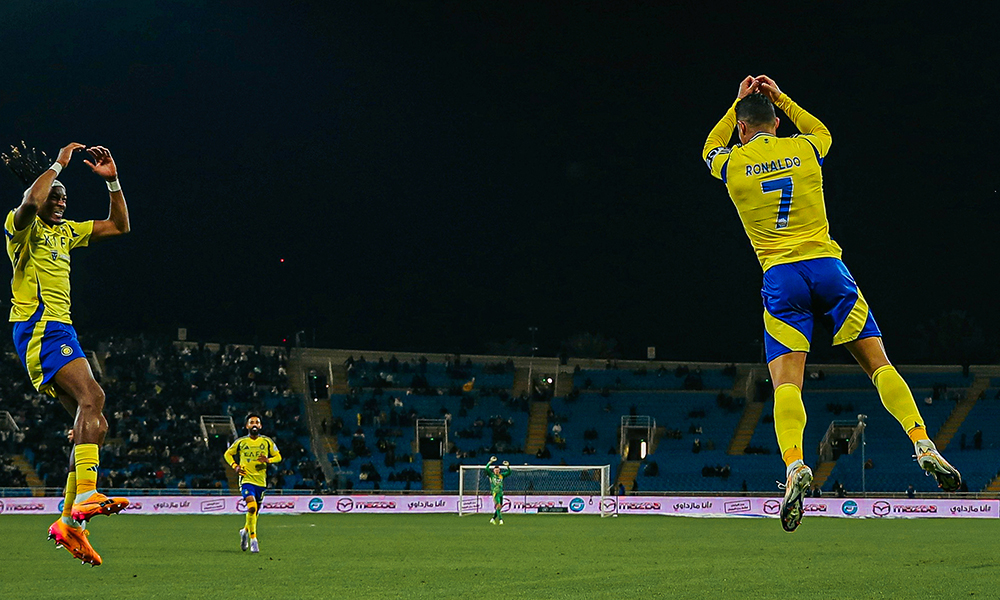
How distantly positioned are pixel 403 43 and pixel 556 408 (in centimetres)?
2084

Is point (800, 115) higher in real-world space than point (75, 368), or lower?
higher

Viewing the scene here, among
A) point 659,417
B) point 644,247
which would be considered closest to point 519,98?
point 644,247

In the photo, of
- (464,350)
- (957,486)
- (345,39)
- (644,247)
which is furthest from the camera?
(464,350)

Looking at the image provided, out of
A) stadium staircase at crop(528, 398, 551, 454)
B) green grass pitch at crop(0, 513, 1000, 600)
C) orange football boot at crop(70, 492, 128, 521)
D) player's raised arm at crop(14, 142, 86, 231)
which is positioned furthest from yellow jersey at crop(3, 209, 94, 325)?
stadium staircase at crop(528, 398, 551, 454)

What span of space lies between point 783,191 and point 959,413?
5067 centimetres

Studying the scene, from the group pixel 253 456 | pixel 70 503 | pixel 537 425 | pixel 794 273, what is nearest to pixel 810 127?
pixel 794 273

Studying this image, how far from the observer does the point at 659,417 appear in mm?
54844

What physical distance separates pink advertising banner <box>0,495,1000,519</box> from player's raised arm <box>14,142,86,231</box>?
31.3 metres

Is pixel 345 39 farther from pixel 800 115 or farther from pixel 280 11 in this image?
pixel 800 115

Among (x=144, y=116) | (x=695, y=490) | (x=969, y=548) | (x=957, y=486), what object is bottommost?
(x=695, y=490)

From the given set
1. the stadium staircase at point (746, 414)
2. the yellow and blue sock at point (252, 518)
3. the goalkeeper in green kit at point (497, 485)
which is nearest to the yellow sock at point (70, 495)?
the yellow and blue sock at point (252, 518)

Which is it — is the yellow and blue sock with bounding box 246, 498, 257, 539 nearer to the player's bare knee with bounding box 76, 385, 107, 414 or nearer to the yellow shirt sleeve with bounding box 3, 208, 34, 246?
the player's bare knee with bounding box 76, 385, 107, 414

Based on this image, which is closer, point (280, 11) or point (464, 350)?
point (280, 11)

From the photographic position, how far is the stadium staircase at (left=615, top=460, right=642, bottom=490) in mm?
49688
